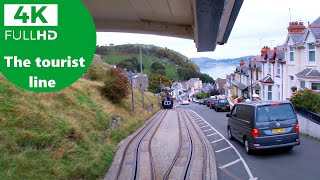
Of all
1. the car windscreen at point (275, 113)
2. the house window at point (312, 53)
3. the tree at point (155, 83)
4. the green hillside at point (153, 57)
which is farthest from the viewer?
the green hillside at point (153, 57)

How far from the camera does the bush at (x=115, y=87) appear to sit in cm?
2391

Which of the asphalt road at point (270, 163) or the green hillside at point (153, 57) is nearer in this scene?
the asphalt road at point (270, 163)

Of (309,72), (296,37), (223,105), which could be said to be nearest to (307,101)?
(309,72)

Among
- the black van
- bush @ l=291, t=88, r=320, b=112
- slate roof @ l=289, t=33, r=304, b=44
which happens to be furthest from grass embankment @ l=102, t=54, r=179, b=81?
the black van

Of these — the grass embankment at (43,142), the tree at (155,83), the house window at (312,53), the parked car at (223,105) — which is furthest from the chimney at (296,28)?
the tree at (155,83)

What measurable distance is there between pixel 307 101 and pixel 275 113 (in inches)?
224

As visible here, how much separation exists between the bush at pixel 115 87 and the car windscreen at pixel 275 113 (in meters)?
13.7

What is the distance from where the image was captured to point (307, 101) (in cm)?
1664

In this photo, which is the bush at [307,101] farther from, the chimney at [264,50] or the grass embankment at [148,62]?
the grass embankment at [148,62]

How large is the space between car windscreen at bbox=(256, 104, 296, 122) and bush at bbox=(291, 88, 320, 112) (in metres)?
5.11

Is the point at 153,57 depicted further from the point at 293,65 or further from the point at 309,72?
the point at 309,72

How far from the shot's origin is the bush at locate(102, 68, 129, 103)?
78.4ft

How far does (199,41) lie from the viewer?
15.5 ft

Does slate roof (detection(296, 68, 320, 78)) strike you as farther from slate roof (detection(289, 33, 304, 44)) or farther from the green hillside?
the green hillside
